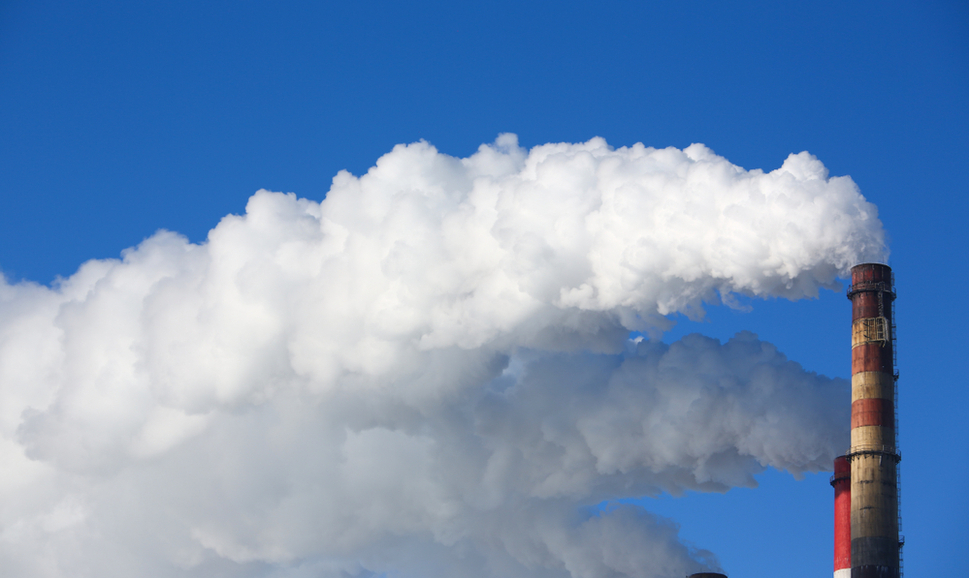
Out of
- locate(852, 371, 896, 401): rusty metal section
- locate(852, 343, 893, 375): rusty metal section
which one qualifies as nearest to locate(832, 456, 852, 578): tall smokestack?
locate(852, 371, 896, 401): rusty metal section

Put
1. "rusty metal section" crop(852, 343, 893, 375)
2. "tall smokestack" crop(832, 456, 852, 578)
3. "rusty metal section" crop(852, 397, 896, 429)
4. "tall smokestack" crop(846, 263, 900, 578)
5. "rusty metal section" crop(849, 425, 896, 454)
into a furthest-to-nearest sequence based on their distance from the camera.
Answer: "tall smokestack" crop(832, 456, 852, 578), "rusty metal section" crop(852, 343, 893, 375), "rusty metal section" crop(852, 397, 896, 429), "rusty metal section" crop(849, 425, 896, 454), "tall smokestack" crop(846, 263, 900, 578)

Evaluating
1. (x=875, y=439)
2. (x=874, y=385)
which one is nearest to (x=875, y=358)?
(x=874, y=385)

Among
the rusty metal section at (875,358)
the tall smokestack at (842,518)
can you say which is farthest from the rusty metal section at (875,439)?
the tall smokestack at (842,518)

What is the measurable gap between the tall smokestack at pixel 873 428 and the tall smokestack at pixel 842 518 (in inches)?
230

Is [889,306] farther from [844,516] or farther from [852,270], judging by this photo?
[844,516]

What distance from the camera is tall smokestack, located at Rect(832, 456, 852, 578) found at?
2361 inches

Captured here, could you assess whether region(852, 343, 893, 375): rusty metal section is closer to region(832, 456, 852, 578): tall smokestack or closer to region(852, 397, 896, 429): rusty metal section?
region(852, 397, 896, 429): rusty metal section

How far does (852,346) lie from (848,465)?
29.3 feet

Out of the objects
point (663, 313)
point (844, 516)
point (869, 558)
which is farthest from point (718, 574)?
point (663, 313)

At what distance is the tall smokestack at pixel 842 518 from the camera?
197ft

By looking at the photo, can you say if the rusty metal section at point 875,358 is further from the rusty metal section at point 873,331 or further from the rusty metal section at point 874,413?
the rusty metal section at point 874,413

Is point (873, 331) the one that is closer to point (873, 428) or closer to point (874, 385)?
point (874, 385)

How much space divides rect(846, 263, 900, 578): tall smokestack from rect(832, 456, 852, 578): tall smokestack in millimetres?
5846

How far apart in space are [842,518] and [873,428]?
29.7 ft
